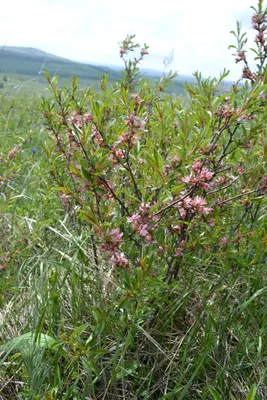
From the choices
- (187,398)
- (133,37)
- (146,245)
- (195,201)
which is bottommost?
(187,398)

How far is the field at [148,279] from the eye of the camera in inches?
62.4

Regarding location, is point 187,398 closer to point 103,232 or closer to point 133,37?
point 103,232

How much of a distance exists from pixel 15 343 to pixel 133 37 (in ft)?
6.54

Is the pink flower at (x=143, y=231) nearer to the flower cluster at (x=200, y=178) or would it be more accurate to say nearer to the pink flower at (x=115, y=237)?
the pink flower at (x=115, y=237)

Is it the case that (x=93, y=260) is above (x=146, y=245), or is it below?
below

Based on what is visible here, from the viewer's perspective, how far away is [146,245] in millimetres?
1624

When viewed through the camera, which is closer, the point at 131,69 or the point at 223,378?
the point at 223,378

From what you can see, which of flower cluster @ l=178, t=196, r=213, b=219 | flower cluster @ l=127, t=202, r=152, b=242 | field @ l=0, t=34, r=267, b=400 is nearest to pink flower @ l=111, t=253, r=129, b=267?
field @ l=0, t=34, r=267, b=400

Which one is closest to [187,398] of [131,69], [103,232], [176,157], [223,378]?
[223,378]

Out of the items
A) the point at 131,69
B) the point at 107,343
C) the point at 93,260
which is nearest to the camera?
the point at 107,343

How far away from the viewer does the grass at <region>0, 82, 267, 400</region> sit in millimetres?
1647

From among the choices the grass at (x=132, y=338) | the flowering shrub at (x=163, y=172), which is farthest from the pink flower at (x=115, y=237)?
the grass at (x=132, y=338)

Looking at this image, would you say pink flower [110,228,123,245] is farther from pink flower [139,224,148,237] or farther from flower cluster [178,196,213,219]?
flower cluster [178,196,213,219]

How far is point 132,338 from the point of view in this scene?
165 centimetres
